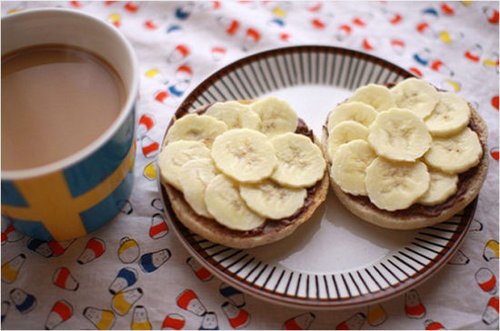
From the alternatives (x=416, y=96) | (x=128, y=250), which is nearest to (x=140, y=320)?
(x=128, y=250)

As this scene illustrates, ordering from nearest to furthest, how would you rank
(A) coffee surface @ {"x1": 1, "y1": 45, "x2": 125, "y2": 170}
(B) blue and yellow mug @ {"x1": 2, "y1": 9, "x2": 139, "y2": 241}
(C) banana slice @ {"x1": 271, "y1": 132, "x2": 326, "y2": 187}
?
(B) blue and yellow mug @ {"x1": 2, "y1": 9, "x2": 139, "y2": 241}, (A) coffee surface @ {"x1": 1, "y1": 45, "x2": 125, "y2": 170}, (C) banana slice @ {"x1": 271, "y1": 132, "x2": 326, "y2": 187}

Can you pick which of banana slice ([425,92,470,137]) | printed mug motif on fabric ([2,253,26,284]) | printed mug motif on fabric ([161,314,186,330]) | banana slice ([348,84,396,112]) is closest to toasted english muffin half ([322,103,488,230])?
banana slice ([425,92,470,137])

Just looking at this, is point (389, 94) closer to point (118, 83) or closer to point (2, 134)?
point (118, 83)

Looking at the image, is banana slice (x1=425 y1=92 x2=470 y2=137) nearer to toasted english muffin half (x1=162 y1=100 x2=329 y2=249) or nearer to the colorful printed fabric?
the colorful printed fabric

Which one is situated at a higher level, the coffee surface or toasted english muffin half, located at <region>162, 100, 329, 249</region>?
the coffee surface

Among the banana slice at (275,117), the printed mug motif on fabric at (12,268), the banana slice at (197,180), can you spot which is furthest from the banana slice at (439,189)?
the printed mug motif on fabric at (12,268)

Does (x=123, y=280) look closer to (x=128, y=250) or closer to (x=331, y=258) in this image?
(x=128, y=250)

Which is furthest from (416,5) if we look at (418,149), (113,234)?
(113,234)

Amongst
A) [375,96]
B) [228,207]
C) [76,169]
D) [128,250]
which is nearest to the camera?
[76,169]
